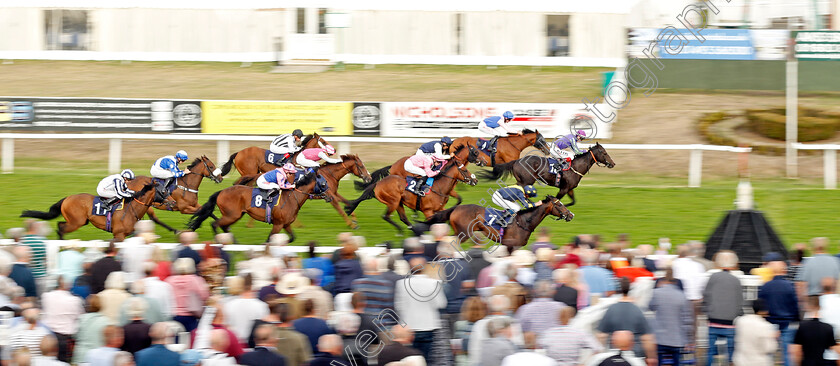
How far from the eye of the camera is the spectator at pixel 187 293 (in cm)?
715

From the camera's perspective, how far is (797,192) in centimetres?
1473

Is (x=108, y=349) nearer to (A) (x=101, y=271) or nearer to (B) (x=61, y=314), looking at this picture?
(B) (x=61, y=314)

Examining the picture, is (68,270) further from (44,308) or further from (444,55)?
(444,55)

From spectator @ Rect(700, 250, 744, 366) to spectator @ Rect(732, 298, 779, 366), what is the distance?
588mm

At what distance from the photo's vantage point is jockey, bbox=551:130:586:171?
1337 cm

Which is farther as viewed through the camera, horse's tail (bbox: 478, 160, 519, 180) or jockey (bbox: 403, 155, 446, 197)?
horse's tail (bbox: 478, 160, 519, 180)

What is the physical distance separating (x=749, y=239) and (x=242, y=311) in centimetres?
451

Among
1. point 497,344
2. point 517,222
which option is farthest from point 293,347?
point 517,222

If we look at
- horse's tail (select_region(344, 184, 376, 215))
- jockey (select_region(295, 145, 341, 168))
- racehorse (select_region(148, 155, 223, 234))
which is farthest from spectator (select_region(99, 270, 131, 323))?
jockey (select_region(295, 145, 341, 168))

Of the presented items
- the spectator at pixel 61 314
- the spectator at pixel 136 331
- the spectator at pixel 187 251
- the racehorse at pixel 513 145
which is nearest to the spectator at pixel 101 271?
the spectator at pixel 187 251

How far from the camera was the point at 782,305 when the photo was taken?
23.1ft

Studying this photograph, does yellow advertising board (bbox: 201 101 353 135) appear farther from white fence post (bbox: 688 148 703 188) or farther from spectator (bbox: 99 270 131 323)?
spectator (bbox: 99 270 131 323)

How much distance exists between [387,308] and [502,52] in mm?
17230

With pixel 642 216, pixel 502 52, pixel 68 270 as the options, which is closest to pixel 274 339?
pixel 68 270
